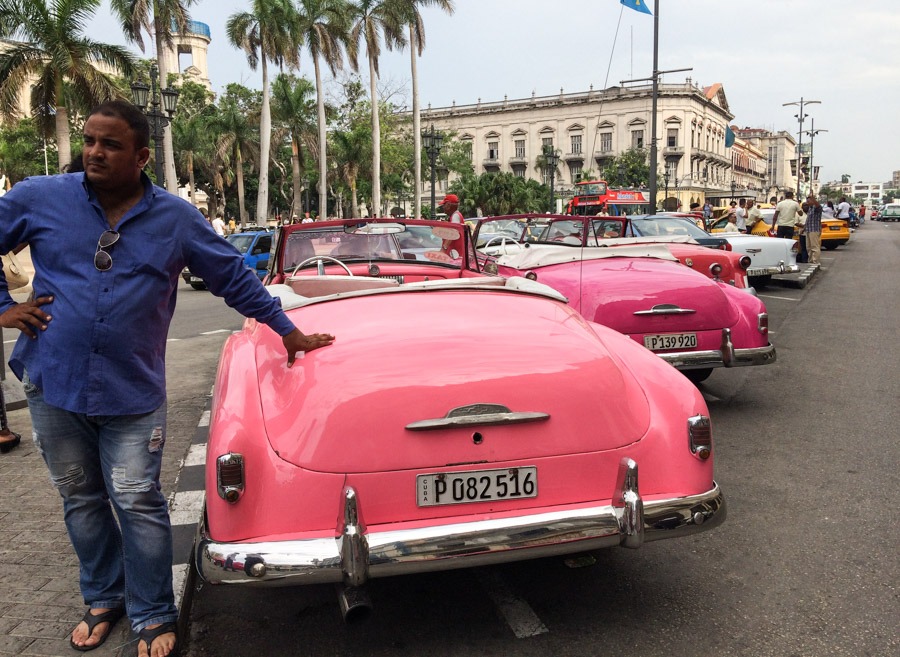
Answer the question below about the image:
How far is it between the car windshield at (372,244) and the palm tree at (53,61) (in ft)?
71.1

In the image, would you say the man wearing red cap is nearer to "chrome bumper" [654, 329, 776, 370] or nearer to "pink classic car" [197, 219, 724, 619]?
"chrome bumper" [654, 329, 776, 370]

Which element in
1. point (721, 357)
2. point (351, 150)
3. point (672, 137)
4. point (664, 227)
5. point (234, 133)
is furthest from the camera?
point (672, 137)

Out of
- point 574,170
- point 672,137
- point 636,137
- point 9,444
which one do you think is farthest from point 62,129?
point 574,170

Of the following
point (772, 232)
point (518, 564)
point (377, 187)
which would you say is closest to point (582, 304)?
point (518, 564)

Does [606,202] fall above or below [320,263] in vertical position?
above

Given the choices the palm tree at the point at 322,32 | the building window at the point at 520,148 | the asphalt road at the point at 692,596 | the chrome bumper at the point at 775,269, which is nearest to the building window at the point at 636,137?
the building window at the point at 520,148

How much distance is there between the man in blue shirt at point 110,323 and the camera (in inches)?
103

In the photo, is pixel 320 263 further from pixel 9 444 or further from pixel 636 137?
pixel 636 137

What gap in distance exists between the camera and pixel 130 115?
2.74 m

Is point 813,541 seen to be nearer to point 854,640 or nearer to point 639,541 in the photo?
point 854,640

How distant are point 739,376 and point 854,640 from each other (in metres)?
5.18

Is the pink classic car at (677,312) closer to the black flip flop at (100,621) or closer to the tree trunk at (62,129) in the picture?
the black flip flop at (100,621)

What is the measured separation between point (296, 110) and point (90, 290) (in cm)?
4639

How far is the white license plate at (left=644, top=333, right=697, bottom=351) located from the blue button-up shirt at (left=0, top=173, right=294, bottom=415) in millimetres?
4124
